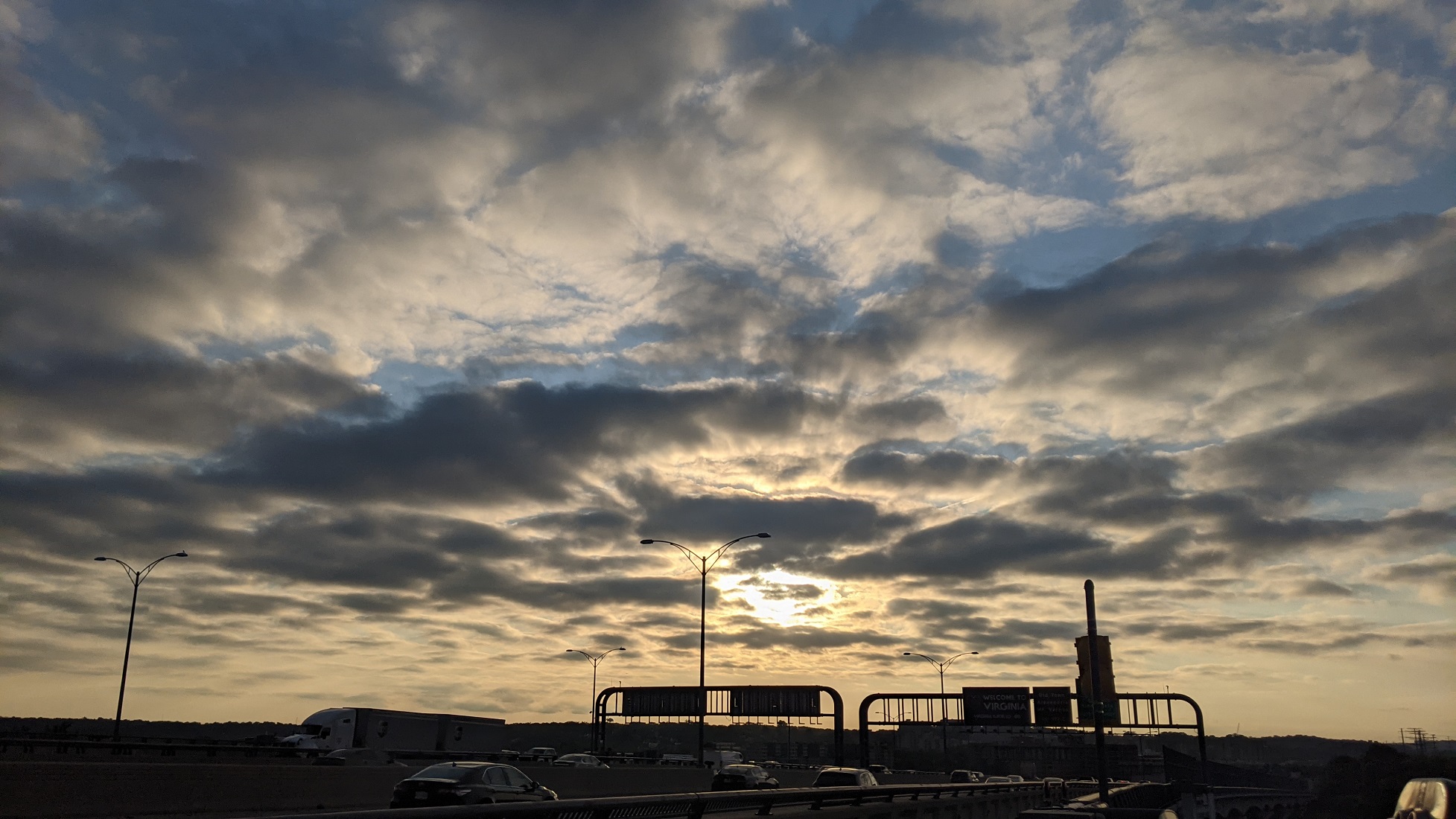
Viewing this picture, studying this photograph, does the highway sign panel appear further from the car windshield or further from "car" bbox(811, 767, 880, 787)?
the car windshield

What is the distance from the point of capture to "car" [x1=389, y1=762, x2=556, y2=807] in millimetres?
25344

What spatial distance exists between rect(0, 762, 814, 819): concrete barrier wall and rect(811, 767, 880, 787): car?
47.2 ft

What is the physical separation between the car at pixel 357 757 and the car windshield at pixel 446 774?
20.8 meters

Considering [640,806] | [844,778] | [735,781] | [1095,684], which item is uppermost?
[1095,684]

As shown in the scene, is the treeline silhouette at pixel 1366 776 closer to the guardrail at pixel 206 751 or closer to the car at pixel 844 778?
the car at pixel 844 778

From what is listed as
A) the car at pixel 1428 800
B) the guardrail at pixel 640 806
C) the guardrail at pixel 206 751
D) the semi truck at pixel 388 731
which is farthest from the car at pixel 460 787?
the semi truck at pixel 388 731

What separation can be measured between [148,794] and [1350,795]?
374 feet

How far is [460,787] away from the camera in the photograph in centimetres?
2544

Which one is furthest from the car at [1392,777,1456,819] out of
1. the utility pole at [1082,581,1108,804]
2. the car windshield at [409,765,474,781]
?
the car windshield at [409,765,474,781]

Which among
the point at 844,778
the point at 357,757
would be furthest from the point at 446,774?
the point at 357,757

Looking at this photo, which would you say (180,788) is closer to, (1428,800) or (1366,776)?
(1428,800)

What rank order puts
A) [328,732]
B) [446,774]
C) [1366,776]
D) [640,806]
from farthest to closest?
[1366,776], [328,732], [446,774], [640,806]

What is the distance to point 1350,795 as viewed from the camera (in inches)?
4158

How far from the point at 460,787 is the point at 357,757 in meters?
30.5
